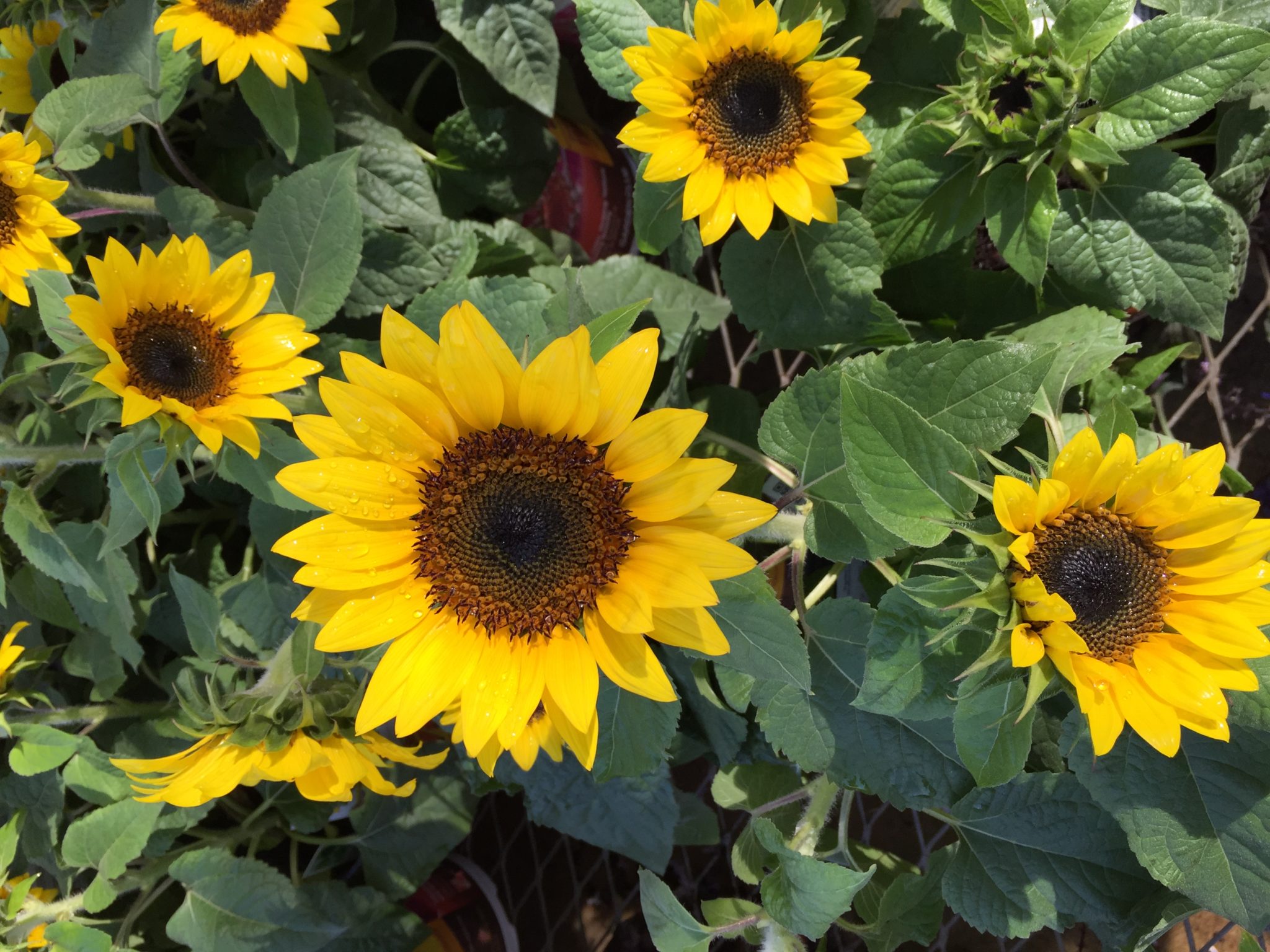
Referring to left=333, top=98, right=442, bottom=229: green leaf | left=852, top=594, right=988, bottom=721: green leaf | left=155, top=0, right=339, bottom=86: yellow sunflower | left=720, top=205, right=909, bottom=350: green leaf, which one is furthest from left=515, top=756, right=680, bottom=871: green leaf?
left=155, top=0, right=339, bottom=86: yellow sunflower

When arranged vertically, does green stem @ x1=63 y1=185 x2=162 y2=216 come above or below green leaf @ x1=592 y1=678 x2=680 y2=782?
above

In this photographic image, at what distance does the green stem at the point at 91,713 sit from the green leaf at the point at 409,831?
0.39m

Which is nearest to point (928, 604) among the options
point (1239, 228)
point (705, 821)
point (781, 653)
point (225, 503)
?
point (781, 653)

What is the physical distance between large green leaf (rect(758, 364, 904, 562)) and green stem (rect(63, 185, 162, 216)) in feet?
3.00

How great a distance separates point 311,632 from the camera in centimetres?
89

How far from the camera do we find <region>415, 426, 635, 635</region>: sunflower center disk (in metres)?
0.78

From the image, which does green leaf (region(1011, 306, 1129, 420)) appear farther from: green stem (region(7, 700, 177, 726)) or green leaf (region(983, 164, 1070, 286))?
green stem (region(7, 700, 177, 726))

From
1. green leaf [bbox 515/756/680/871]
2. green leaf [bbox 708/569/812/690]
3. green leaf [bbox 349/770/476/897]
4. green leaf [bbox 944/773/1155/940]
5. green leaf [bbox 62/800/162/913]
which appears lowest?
green leaf [bbox 349/770/476/897]

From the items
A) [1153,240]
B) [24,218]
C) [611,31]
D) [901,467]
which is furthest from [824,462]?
[24,218]

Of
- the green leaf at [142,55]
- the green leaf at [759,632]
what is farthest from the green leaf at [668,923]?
the green leaf at [142,55]

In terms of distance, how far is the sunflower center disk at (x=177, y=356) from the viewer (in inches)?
35.3

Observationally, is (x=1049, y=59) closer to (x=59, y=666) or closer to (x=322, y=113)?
(x=322, y=113)

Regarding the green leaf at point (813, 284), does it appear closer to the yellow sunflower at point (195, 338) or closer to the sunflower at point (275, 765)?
the yellow sunflower at point (195, 338)

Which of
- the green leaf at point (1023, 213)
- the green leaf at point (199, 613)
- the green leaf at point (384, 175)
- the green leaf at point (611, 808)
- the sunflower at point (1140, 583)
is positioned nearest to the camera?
the sunflower at point (1140, 583)
